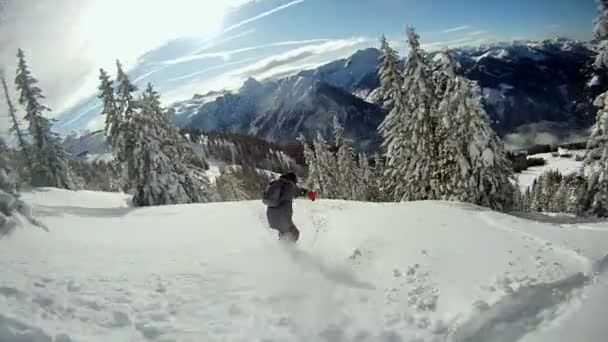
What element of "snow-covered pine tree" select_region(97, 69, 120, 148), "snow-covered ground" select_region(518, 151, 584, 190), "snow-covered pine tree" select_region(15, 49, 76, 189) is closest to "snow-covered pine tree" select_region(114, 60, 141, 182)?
"snow-covered pine tree" select_region(97, 69, 120, 148)

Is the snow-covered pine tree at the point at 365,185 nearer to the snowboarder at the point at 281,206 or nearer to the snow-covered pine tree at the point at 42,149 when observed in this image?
the snow-covered pine tree at the point at 42,149

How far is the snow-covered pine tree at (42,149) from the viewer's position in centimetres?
3847

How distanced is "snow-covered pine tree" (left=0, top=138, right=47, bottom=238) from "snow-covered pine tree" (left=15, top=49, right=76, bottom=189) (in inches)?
1383

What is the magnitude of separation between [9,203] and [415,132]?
2307 cm

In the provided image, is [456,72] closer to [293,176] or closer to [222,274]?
[293,176]

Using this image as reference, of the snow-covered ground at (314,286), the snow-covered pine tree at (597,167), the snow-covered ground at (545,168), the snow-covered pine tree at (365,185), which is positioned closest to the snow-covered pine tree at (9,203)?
the snow-covered ground at (314,286)

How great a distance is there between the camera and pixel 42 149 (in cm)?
3975

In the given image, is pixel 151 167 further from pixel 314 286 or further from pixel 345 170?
pixel 314 286

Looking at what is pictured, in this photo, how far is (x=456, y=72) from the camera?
24.1 meters

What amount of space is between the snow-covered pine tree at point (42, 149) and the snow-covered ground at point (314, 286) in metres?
34.4

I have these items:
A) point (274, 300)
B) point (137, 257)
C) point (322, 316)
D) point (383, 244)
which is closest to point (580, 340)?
point (322, 316)

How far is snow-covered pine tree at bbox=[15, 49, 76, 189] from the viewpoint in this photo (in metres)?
38.5

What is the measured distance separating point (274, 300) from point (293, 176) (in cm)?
469

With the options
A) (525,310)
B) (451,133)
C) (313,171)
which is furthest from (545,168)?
(525,310)
